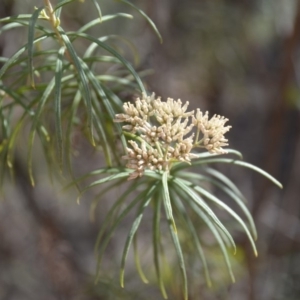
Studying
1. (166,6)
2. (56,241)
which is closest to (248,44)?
(166,6)

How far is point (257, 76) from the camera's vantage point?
3137mm

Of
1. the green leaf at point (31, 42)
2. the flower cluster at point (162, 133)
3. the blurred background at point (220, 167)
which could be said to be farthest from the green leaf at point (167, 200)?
the blurred background at point (220, 167)

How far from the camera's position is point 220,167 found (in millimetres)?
3156

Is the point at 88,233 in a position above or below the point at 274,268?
below

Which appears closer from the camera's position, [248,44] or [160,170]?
[160,170]

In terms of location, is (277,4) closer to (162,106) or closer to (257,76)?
(257,76)

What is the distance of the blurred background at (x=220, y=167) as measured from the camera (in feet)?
7.06

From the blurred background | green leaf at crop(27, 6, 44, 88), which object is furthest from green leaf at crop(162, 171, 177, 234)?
the blurred background

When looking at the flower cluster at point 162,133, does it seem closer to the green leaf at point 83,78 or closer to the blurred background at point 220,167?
the green leaf at point 83,78

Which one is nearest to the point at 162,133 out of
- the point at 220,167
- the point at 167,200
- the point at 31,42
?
the point at 167,200

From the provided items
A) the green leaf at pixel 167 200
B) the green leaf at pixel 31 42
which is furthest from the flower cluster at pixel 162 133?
the green leaf at pixel 31 42

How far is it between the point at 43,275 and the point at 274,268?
1203 millimetres

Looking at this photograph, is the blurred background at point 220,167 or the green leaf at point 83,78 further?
the blurred background at point 220,167

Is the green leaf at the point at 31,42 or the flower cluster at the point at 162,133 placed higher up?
the green leaf at the point at 31,42
